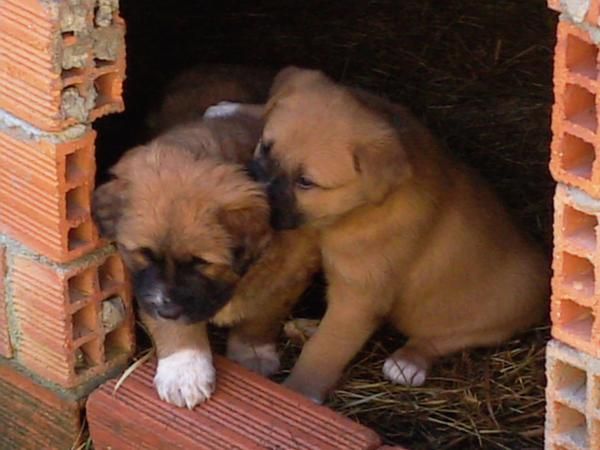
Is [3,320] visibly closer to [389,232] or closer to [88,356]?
[88,356]

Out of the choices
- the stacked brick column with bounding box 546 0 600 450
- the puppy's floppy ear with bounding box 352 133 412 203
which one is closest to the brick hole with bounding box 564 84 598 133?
the stacked brick column with bounding box 546 0 600 450

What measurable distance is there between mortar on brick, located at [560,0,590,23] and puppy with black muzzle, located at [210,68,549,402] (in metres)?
1.19

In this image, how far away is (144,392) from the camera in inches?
177

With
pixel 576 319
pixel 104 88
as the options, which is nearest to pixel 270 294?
pixel 104 88

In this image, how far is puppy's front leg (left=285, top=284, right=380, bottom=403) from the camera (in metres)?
4.73

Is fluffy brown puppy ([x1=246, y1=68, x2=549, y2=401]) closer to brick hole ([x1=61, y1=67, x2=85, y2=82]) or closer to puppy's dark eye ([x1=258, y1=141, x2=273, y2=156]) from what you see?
puppy's dark eye ([x1=258, y1=141, x2=273, y2=156])

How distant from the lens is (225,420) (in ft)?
14.3

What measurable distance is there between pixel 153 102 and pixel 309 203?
149cm

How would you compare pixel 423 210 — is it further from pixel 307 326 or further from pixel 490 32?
pixel 490 32

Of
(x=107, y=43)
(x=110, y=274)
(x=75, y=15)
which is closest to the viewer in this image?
(x=75, y=15)

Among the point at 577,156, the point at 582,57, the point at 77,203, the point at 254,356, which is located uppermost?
the point at 582,57

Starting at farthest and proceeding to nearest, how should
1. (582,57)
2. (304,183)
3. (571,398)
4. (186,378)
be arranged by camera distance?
(186,378) → (304,183) → (571,398) → (582,57)

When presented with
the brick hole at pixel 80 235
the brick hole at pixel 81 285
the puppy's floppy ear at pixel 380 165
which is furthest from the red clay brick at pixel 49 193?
the puppy's floppy ear at pixel 380 165

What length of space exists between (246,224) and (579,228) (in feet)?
3.41
